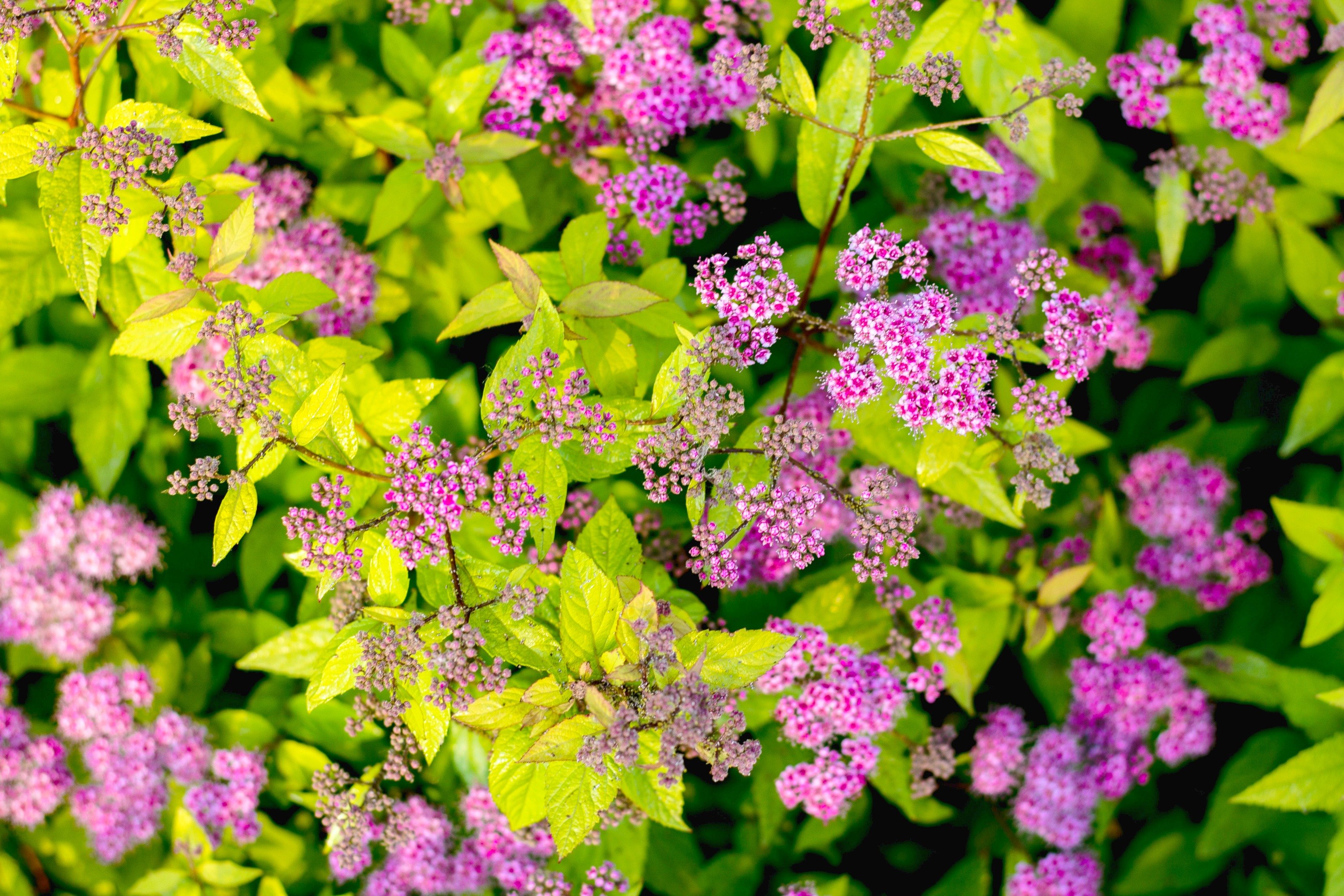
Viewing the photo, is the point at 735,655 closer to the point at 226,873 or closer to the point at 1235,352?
the point at 226,873

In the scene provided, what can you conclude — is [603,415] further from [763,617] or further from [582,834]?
[763,617]

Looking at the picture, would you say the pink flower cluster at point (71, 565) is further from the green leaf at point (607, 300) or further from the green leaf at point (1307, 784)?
the green leaf at point (1307, 784)

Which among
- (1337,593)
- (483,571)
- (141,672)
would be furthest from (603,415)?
(1337,593)

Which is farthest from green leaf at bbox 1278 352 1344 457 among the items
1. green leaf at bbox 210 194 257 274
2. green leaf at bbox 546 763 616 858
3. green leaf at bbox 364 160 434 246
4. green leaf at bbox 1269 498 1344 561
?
green leaf at bbox 210 194 257 274

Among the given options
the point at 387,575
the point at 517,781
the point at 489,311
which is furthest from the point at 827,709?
the point at 489,311

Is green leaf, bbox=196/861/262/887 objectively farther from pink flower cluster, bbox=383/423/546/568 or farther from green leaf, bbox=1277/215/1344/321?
green leaf, bbox=1277/215/1344/321

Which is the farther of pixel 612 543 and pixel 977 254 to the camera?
pixel 977 254
